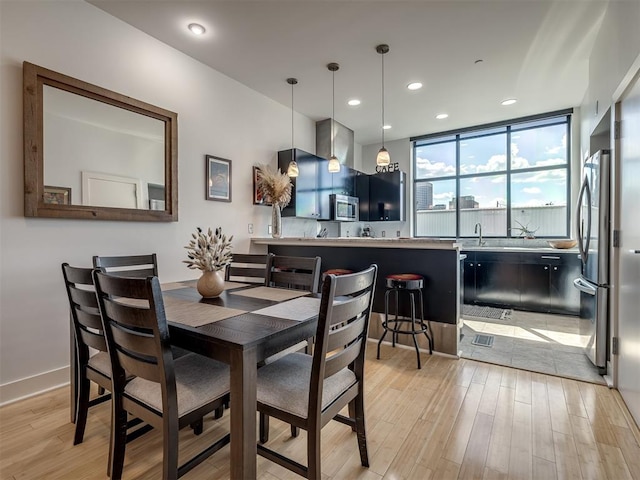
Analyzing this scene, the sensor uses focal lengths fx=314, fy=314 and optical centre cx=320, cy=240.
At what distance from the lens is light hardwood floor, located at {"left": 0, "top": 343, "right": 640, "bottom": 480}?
1457 millimetres

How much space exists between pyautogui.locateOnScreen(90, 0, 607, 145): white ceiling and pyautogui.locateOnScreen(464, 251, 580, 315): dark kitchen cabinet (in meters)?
2.16

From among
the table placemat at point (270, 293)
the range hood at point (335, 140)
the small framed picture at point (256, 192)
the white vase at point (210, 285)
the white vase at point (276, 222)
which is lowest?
the table placemat at point (270, 293)

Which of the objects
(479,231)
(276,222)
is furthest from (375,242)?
(479,231)

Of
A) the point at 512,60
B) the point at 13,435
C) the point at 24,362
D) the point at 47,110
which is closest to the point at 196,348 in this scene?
the point at 13,435

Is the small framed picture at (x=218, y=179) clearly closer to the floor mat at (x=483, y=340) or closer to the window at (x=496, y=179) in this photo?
the floor mat at (x=483, y=340)

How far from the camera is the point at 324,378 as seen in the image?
1.21 meters

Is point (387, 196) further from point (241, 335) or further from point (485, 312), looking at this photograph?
point (241, 335)

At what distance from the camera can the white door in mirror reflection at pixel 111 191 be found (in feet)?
7.88

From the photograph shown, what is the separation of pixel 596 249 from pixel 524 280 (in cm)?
220

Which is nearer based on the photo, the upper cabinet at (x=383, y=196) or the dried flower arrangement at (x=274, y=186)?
the dried flower arrangement at (x=274, y=186)

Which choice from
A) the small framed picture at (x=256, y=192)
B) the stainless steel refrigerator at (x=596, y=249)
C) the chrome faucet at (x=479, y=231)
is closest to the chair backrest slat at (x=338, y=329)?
the stainless steel refrigerator at (x=596, y=249)

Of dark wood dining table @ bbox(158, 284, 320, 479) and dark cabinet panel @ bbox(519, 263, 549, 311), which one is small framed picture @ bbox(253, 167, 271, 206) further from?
dark cabinet panel @ bbox(519, 263, 549, 311)

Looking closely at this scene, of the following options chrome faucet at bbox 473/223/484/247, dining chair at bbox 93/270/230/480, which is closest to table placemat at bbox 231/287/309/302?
dining chair at bbox 93/270/230/480

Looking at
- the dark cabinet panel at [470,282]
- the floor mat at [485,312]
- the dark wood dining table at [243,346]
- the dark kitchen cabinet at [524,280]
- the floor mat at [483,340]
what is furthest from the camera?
the dark cabinet panel at [470,282]
